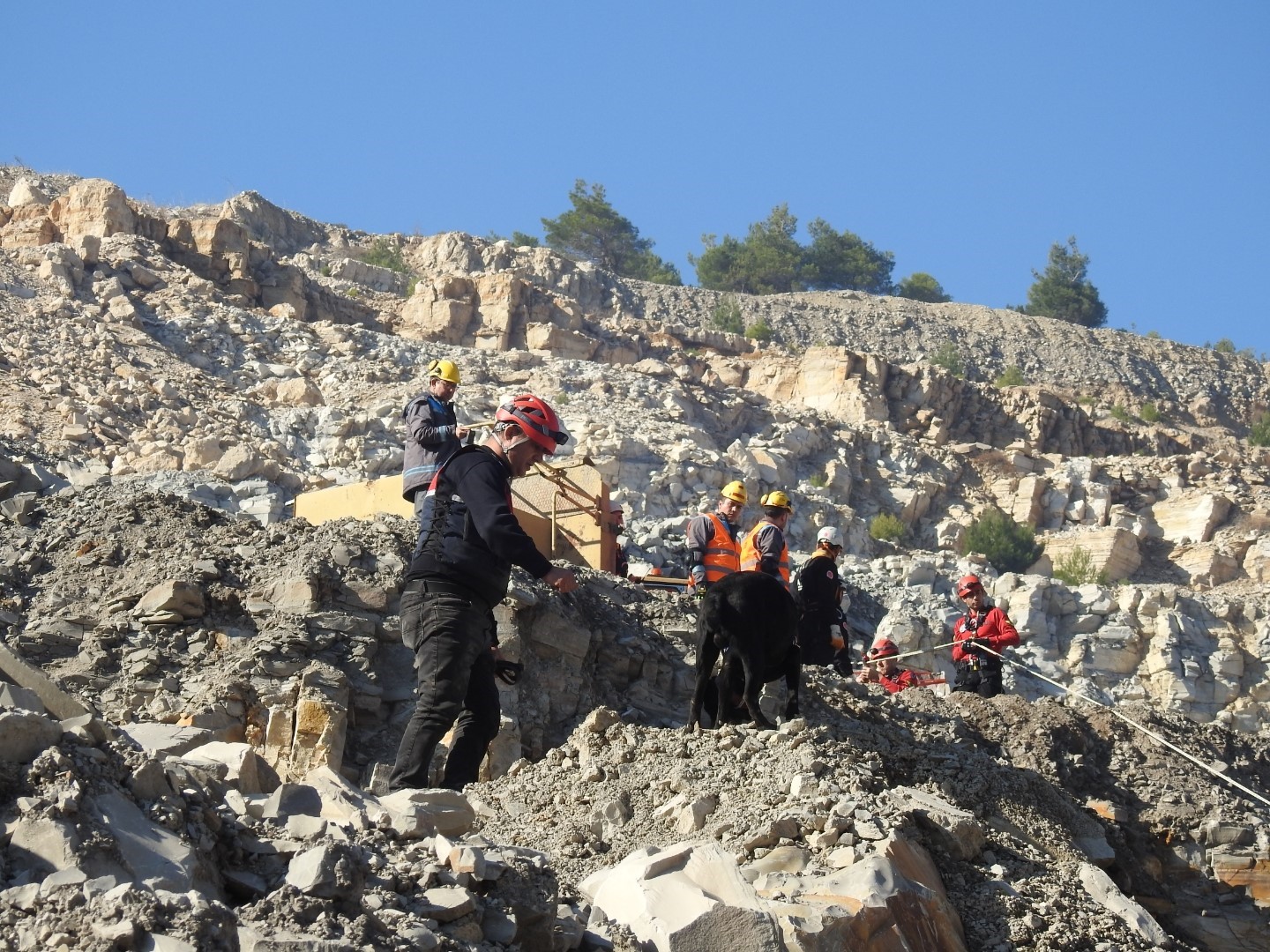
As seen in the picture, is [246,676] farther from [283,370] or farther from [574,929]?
[283,370]

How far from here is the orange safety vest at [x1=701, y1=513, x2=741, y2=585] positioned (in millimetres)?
9484

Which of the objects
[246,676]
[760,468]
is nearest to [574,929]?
[246,676]

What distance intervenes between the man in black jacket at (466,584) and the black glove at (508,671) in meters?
0.15

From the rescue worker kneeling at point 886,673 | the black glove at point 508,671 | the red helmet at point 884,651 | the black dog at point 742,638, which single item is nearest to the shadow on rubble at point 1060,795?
the black dog at point 742,638

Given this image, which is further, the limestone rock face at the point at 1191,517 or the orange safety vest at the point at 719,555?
the limestone rock face at the point at 1191,517

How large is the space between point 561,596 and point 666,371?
27165 millimetres

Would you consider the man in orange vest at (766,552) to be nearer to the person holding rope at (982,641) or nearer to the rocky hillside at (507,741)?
the rocky hillside at (507,741)

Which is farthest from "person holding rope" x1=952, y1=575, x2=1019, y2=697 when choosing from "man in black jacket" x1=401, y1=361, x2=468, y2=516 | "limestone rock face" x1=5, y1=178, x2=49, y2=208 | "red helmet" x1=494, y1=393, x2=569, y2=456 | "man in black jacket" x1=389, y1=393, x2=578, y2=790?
"limestone rock face" x1=5, y1=178, x2=49, y2=208

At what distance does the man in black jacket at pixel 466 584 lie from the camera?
604 centimetres

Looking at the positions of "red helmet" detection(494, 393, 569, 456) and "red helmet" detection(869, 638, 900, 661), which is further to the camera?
"red helmet" detection(869, 638, 900, 661)

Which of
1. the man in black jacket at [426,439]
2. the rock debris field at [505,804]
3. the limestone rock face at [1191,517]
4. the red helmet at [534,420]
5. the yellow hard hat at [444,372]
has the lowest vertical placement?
the rock debris field at [505,804]

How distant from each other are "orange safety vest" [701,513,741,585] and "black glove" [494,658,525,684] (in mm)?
2989

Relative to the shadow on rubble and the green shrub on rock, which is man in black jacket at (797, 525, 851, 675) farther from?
the green shrub on rock

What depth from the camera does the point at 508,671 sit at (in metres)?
6.61
